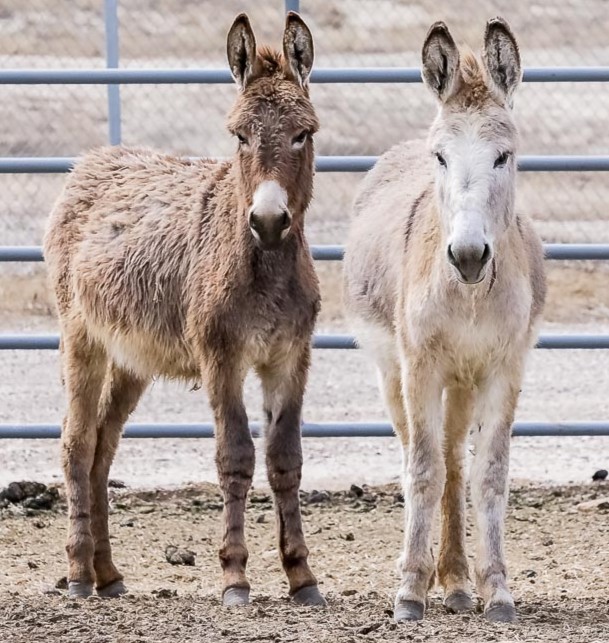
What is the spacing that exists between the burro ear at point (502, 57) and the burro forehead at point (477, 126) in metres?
0.09

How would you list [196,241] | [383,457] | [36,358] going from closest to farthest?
[196,241] < [383,457] < [36,358]

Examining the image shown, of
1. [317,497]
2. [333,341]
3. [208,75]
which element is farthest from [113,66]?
[317,497]

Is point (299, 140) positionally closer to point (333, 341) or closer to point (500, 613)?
A: point (500, 613)

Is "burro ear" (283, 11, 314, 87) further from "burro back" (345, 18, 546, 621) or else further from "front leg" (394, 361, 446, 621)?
"front leg" (394, 361, 446, 621)

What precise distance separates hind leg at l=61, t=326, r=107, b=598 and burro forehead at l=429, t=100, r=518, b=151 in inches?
71.4

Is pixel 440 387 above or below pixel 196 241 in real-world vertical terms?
below

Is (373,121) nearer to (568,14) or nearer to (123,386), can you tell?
(568,14)

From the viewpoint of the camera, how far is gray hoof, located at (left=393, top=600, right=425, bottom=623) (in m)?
5.05

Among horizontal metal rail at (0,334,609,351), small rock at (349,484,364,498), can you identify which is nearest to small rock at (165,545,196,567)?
small rock at (349,484,364,498)

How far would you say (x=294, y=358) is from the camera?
5504 millimetres

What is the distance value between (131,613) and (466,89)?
2150mm

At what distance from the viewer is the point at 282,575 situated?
6.32 m

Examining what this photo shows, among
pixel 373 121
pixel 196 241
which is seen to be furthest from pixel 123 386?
pixel 373 121

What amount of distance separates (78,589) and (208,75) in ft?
9.08
